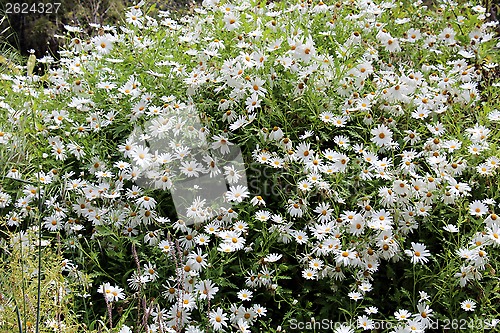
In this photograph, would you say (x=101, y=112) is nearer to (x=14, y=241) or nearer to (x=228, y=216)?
(x=228, y=216)

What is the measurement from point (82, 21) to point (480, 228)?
5883 millimetres

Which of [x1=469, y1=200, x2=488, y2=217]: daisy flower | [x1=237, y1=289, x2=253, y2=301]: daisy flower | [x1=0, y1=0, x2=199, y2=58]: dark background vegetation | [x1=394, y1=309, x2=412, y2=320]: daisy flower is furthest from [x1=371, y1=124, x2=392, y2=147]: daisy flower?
[x1=0, y1=0, x2=199, y2=58]: dark background vegetation

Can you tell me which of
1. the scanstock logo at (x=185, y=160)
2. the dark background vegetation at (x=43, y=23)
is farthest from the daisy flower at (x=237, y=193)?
the dark background vegetation at (x=43, y=23)

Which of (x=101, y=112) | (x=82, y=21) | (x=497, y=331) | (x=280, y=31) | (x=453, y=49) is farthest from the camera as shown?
(x=82, y=21)

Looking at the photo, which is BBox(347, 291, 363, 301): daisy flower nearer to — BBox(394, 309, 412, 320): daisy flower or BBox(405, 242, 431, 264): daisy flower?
BBox(394, 309, 412, 320): daisy flower

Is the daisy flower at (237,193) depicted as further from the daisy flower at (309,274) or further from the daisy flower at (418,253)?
the daisy flower at (418,253)

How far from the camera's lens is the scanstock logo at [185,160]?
2.52 m

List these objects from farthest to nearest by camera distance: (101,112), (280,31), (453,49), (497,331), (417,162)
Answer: (453,49), (280,31), (101,112), (417,162), (497,331)

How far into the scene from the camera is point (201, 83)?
2.73m

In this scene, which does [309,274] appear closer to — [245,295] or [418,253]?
[245,295]

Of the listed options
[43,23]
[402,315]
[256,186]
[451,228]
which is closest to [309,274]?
[402,315]

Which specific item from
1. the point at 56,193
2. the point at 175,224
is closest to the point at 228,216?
the point at 175,224

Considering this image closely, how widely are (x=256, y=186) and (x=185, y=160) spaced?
13.0 inches

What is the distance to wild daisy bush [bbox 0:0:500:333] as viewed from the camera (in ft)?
7.53
